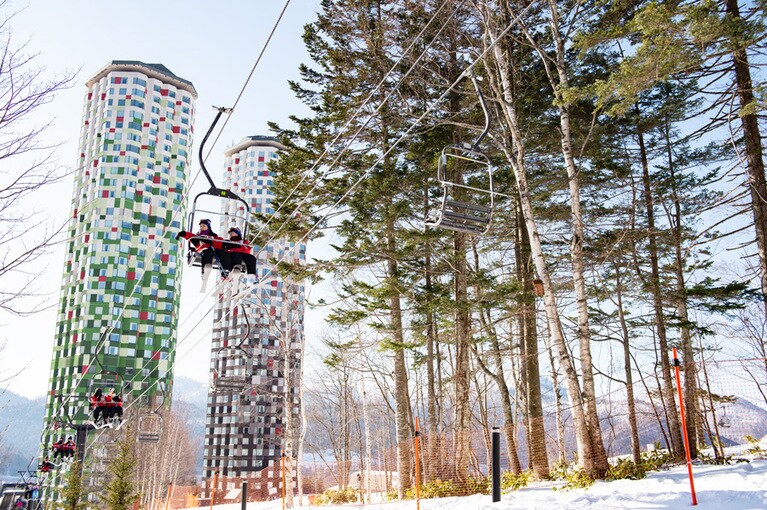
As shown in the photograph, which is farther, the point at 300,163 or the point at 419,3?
the point at 300,163

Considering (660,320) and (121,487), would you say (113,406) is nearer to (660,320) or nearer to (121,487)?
(121,487)

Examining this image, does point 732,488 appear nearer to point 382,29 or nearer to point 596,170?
point 596,170

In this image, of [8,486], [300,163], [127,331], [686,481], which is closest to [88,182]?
[127,331]

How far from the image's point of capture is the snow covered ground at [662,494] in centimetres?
722

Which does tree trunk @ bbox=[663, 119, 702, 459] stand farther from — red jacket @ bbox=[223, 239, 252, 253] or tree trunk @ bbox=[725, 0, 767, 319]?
red jacket @ bbox=[223, 239, 252, 253]

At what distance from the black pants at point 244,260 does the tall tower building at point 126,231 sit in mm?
61486

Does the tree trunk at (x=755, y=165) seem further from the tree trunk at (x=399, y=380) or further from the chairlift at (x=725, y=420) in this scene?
the tree trunk at (x=399, y=380)

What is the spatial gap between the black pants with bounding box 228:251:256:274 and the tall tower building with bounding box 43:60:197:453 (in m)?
61.5

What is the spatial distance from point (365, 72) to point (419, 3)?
2.26 metres

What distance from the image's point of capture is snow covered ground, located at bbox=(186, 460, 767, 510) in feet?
23.7

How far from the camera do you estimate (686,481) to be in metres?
8.32

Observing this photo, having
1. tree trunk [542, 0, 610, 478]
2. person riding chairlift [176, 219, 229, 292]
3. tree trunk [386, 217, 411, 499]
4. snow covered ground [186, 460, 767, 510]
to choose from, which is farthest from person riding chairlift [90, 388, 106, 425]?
tree trunk [542, 0, 610, 478]

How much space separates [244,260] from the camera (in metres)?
9.12

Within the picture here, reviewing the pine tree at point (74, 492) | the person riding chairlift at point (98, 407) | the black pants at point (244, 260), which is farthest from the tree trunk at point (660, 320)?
the person riding chairlift at point (98, 407)
